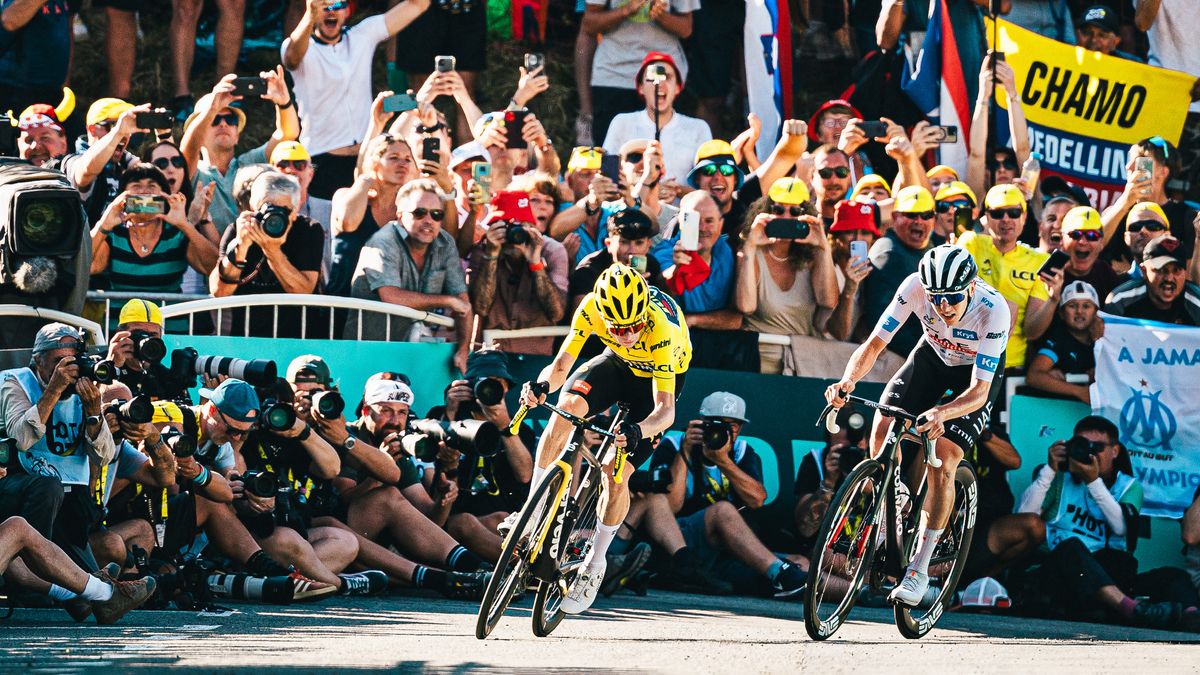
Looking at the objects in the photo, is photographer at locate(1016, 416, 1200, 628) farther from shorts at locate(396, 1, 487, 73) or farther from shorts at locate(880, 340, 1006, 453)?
shorts at locate(396, 1, 487, 73)

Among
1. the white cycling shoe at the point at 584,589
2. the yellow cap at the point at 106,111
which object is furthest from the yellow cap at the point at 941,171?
the yellow cap at the point at 106,111

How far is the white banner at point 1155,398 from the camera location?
43.1 ft

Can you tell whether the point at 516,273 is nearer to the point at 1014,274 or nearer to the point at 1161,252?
the point at 1014,274

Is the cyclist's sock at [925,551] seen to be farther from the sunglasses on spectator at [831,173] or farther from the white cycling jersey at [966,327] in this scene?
the sunglasses on spectator at [831,173]

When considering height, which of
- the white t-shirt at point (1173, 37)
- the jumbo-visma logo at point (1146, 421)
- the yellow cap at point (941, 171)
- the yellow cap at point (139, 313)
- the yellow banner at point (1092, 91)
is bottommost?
the jumbo-visma logo at point (1146, 421)

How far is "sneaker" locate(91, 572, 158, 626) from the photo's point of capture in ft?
30.7

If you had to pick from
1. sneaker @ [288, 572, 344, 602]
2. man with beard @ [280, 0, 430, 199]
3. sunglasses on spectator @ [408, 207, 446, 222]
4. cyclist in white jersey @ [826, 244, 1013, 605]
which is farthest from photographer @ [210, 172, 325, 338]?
cyclist in white jersey @ [826, 244, 1013, 605]

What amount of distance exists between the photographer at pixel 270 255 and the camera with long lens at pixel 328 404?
1.25 m

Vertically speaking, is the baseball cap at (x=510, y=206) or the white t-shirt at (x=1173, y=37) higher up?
the white t-shirt at (x=1173, y=37)

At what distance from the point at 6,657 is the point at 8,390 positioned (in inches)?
83.3

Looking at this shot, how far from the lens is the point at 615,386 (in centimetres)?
1031

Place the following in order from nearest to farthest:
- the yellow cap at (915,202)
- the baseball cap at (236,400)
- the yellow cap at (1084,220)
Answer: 1. the baseball cap at (236,400)
2. the yellow cap at (915,202)
3. the yellow cap at (1084,220)

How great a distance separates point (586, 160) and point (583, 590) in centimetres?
481

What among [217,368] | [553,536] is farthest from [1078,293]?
[217,368]
